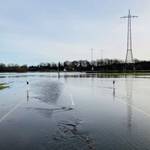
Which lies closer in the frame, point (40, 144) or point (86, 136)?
point (40, 144)

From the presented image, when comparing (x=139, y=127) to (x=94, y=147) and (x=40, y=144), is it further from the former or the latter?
(x=40, y=144)

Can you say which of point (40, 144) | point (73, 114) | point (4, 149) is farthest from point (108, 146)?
point (73, 114)

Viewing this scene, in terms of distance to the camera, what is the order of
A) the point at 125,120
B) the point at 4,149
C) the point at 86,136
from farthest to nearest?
the point at 125,120 → the point at 86,136 → the point at 4,149

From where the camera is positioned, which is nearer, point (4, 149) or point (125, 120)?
point (4, 149)

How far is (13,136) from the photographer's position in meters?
8.35

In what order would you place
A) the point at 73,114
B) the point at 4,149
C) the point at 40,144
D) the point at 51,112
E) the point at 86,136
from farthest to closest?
1. the point at 51,112
2. the point at 73,114
3. the point at 86,136
4. the point at 40,144
5. the point at 4,149

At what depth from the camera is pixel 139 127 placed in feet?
31.0

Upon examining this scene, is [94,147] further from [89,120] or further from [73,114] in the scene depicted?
[73,114]

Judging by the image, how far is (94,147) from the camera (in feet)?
22.5

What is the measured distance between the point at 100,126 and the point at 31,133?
8.21 ft

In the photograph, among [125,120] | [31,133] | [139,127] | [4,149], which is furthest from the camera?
[125,120]

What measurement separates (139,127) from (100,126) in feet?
4.47

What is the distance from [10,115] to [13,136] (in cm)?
440

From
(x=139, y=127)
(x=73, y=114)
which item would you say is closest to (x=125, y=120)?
(x=139, y=127)
